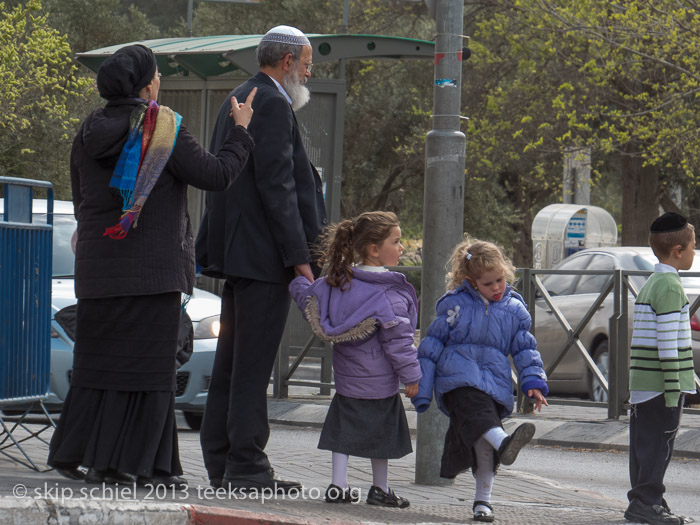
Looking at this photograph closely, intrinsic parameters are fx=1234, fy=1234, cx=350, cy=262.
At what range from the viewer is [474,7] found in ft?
87.5

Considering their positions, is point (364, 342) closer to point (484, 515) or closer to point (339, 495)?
point (339, 495)

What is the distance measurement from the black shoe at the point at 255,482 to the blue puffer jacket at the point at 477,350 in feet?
2.22

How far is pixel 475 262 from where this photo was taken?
5.30 meters

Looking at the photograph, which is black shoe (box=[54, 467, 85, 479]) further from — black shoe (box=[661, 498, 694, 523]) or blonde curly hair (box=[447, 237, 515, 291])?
black shoe (box=[661, 498, 694, 523])

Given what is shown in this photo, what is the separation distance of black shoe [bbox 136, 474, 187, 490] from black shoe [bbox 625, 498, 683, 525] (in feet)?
6.63

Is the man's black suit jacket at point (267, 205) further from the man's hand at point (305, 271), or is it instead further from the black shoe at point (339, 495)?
the black shoe at point (339, 495)

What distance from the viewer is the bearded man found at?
5062 millimetres

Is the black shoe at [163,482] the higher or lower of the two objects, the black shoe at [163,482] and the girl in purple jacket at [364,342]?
the lower

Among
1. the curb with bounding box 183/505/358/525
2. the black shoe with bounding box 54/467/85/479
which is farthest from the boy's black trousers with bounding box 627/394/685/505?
the black shoe with bounding box 54/467/85/479

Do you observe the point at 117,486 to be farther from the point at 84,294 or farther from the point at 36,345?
the point at 36,345

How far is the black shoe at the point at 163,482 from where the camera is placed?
482 cm

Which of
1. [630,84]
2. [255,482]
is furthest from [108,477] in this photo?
[630,84]

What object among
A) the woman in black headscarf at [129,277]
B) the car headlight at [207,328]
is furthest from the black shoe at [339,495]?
the car headlight at [207,328]

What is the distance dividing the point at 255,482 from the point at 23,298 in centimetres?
148
